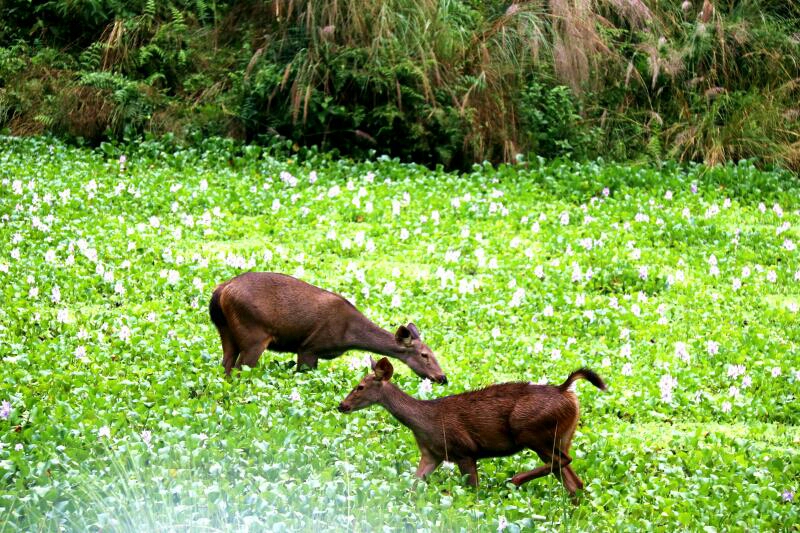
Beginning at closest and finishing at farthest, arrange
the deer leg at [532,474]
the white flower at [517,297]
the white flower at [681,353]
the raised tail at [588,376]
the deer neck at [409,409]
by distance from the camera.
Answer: the raised tail at [588,376] → the deer leg at [532,474] → the deer neck at [409,409] → the white flower at [681,353] → the white flower at [517,297]

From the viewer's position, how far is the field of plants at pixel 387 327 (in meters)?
6.11

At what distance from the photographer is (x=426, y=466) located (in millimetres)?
6973

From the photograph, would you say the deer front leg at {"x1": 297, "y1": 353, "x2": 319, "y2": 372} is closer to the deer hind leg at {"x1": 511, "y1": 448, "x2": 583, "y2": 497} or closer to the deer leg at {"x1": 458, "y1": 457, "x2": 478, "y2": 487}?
the deer leg at {"x1": 458, "y1": 457, "x2": 478, "y2": 487}

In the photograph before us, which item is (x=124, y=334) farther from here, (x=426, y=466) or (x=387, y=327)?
(x=426, y=466)

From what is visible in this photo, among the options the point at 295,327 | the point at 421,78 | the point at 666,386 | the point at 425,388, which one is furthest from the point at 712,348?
the point at 421,78

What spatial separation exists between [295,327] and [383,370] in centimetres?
161

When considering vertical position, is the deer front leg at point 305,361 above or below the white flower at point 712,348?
above

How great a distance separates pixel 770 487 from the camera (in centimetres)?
705

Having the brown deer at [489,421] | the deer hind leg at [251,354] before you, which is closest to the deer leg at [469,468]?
the brown deer at [489,421]

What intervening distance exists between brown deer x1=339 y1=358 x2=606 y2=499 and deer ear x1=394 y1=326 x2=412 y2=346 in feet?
4.42

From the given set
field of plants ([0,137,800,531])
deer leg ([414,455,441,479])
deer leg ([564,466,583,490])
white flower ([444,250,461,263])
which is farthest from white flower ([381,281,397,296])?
deer leg ([564,466,583,490])

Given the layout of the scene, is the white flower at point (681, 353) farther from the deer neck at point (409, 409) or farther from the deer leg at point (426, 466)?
the deer leg at point (426, 466)

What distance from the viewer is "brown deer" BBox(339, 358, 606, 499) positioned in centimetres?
664

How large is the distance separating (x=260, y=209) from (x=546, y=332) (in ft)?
15.3
